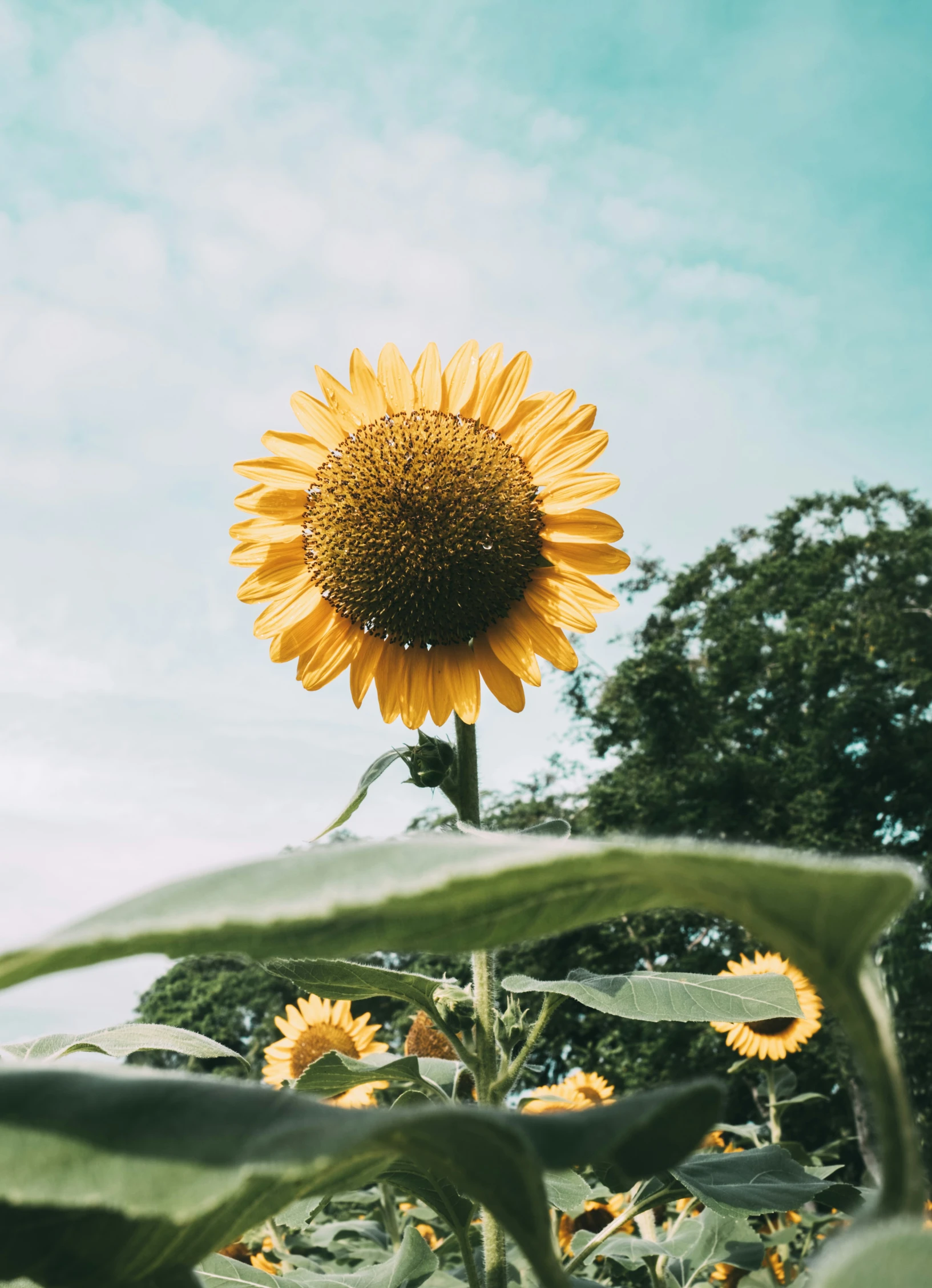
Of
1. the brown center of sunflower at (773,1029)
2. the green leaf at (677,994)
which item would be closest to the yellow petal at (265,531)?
the green leaf at (677,994)

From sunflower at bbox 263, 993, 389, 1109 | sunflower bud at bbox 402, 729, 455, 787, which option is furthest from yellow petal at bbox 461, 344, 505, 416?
sunflower at bbox 263, 993, 389, 1109

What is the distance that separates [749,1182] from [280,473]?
4.29ft

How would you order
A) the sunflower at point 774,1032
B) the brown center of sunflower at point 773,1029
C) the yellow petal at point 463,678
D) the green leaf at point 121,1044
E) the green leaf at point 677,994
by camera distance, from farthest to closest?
the brown center of sunflower at point 773,1029, the sunflower at point 774,1032, the yellow petal at point 463,678, the green leaf at point 677,994, the green leaf at point 121,1044

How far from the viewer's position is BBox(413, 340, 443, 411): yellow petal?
1.80m

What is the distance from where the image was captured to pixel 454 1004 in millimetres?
1261

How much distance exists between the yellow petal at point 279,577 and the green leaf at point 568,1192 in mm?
1007

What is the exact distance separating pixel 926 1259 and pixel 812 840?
15.5 metres

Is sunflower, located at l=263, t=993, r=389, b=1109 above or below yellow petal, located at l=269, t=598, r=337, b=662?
below

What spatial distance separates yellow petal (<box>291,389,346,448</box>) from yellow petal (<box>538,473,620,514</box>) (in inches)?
15.2

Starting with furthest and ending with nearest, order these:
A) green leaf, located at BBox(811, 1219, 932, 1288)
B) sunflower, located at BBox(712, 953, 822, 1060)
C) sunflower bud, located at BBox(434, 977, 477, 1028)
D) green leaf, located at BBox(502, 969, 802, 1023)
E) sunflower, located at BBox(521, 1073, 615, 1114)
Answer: sunflower, located at BBox(712, 953, 822, 1060)
sunflower, located at BBox(521, 1073, 615, 1114)
sunflower bud, located at BBox(434, 977, 477, 1028)
green leaf, located at BBox(502, 969, 802, 1023)
green leaf, located at BBox(811, 1219, 932, 1288)

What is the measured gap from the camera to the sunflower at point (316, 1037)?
12.6 feet

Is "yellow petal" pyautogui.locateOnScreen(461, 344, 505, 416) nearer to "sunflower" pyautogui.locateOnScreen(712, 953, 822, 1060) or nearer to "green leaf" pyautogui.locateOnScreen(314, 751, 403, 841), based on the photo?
"green leaf" pyautogui.locateOnScreen(314, 751, 403, 841)

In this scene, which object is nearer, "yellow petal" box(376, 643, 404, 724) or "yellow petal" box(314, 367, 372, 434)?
"yellow petal" box(376, 643, 404, 724)

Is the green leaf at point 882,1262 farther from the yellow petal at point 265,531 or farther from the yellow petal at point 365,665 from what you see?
the yellow petal at point 265,531
